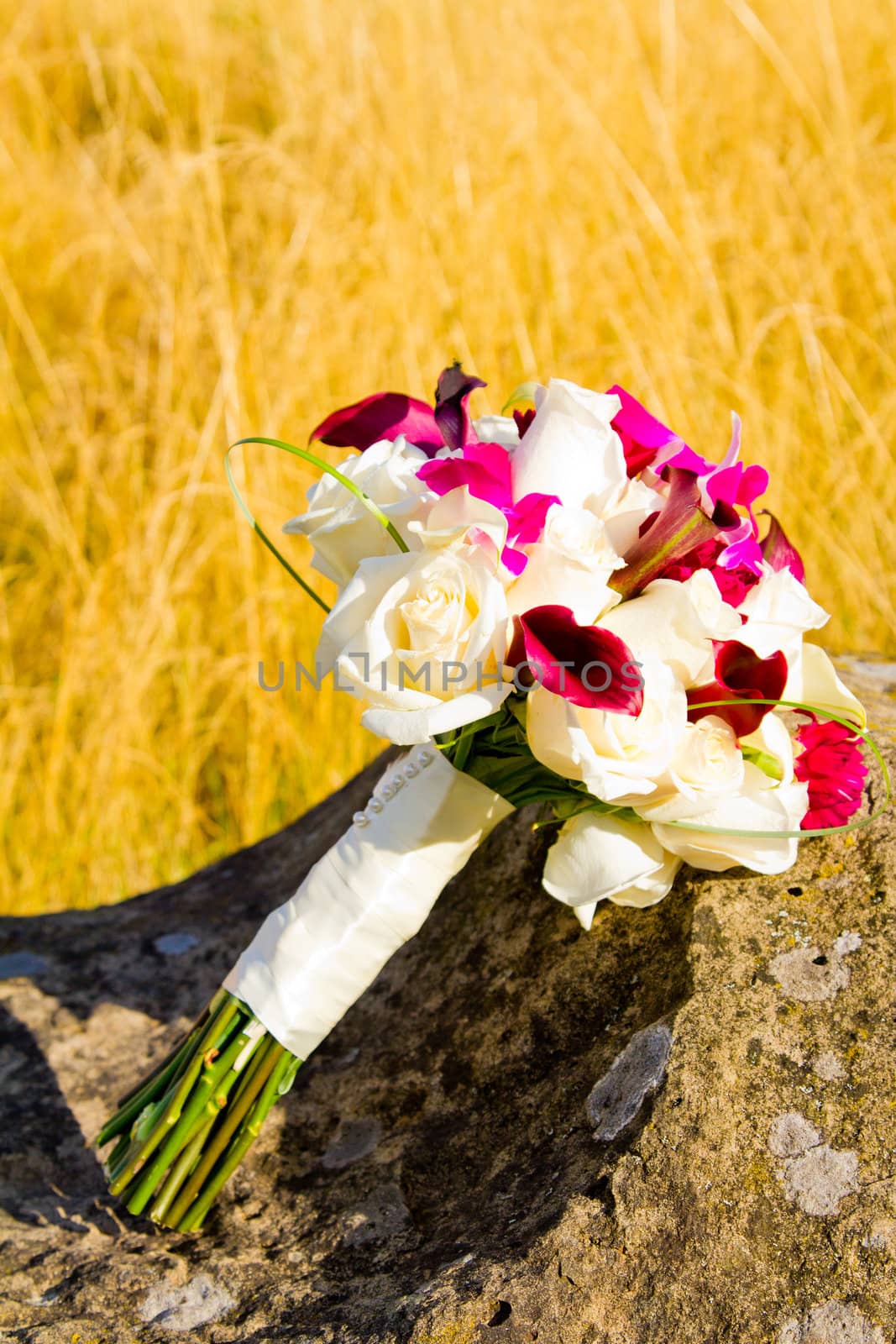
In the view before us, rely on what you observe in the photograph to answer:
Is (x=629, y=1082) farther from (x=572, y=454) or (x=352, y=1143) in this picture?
(x=572, y=454)

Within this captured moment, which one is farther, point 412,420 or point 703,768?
point 412,420

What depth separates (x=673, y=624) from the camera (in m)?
0.94

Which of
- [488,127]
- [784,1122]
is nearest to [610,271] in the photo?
[488,127]

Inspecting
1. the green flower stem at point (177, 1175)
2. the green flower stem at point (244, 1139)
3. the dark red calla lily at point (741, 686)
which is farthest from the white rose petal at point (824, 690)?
the green flower stem at point (177, 1175)

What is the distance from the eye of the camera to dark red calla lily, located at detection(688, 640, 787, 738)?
0.97 m

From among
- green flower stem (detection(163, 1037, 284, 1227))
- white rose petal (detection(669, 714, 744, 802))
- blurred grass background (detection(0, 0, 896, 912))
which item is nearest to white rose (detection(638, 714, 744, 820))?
white rose petal (detection(669, 714, 744, 802))

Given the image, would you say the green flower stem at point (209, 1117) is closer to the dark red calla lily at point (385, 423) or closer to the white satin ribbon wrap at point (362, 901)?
the white satin ribbon wrap at point (362, 901)

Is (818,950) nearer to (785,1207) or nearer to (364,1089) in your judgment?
(785,1207)

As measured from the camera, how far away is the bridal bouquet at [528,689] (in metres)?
0.93

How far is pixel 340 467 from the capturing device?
1.08 m

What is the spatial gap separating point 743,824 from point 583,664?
232 millimetres

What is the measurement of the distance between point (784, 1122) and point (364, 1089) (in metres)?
0.54

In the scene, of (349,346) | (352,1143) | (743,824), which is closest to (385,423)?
(743,824)

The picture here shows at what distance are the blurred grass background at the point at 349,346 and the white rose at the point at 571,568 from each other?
1.63 m
